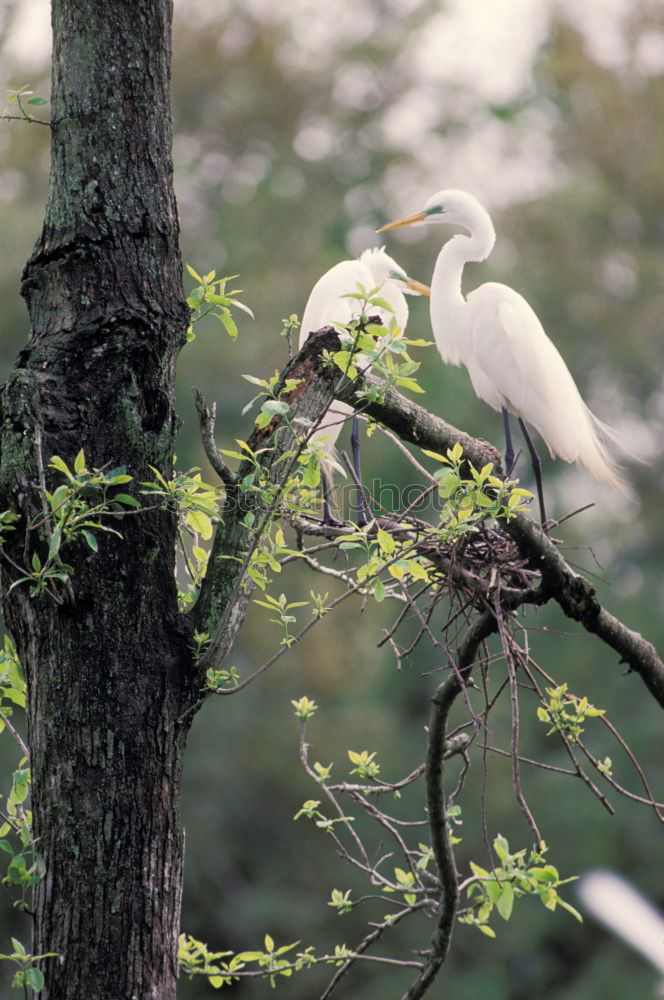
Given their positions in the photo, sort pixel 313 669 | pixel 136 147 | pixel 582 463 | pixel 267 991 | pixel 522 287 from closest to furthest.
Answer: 1. pixel 136 147
2. pixel 582 463
3. pixel 267 991
4. pixel 313 669
5. pixel 522 287

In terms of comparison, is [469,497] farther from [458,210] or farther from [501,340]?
[458,210]

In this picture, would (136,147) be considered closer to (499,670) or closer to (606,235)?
(499,670)

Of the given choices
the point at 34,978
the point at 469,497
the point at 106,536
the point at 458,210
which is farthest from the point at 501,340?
the point at 34,978

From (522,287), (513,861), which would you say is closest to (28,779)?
(513,861)

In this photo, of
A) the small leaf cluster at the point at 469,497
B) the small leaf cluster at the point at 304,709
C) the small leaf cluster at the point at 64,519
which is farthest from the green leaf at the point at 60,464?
the small leaf cluster at the point at 304,709

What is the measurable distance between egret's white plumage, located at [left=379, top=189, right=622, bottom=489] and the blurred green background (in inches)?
90.1

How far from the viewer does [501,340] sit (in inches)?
150

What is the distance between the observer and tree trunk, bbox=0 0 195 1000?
1.75 metres

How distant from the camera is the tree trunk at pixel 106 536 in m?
1.75

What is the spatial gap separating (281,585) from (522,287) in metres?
4.23

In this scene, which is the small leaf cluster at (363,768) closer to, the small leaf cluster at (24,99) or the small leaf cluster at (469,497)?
the small leaf cluster at (469,497)

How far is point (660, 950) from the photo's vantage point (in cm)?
201

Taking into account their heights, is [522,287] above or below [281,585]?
above

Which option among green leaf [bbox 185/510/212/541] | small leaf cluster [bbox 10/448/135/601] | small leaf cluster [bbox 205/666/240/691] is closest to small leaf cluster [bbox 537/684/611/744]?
small leaf cluster [bbox 205/666/240/691]
